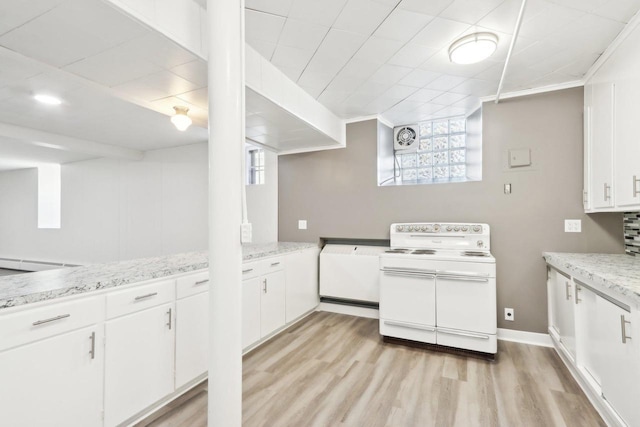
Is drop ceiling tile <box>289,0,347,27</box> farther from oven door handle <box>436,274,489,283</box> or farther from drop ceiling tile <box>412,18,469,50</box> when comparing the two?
oven door handle <box>436,274,489,283</box>

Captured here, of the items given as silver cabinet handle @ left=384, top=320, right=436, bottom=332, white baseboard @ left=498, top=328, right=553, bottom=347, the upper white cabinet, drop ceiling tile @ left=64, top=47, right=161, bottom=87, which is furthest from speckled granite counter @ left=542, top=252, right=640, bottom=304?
drop ceiling tile @ left=64, top=47, right=161, bottom=87

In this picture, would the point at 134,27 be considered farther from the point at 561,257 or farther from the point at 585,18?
the point at 561,257

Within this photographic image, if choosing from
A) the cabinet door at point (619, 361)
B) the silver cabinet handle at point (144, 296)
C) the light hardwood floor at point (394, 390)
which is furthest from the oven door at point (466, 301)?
the silver cabinet handle at point (144, 296)

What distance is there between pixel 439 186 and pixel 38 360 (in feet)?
10.8

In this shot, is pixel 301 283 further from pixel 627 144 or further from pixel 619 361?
pixel 627 144

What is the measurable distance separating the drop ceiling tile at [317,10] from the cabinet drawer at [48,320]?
6.19 ft

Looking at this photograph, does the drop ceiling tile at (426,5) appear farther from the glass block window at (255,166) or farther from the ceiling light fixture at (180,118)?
the glass block window at (255,166)

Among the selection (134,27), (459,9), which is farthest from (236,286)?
(459,9)

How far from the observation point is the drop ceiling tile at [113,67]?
168cm

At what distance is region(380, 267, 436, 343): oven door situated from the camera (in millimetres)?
2580

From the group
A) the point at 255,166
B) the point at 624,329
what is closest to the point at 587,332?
the point at 624,329

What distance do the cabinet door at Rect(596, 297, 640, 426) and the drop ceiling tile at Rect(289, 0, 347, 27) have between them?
7.07 ft

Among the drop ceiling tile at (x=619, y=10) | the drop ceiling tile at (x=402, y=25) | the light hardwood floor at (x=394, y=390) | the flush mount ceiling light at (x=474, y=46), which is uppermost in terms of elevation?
the drop ceiling tile at (x=402, y=25)

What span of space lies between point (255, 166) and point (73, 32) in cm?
288
